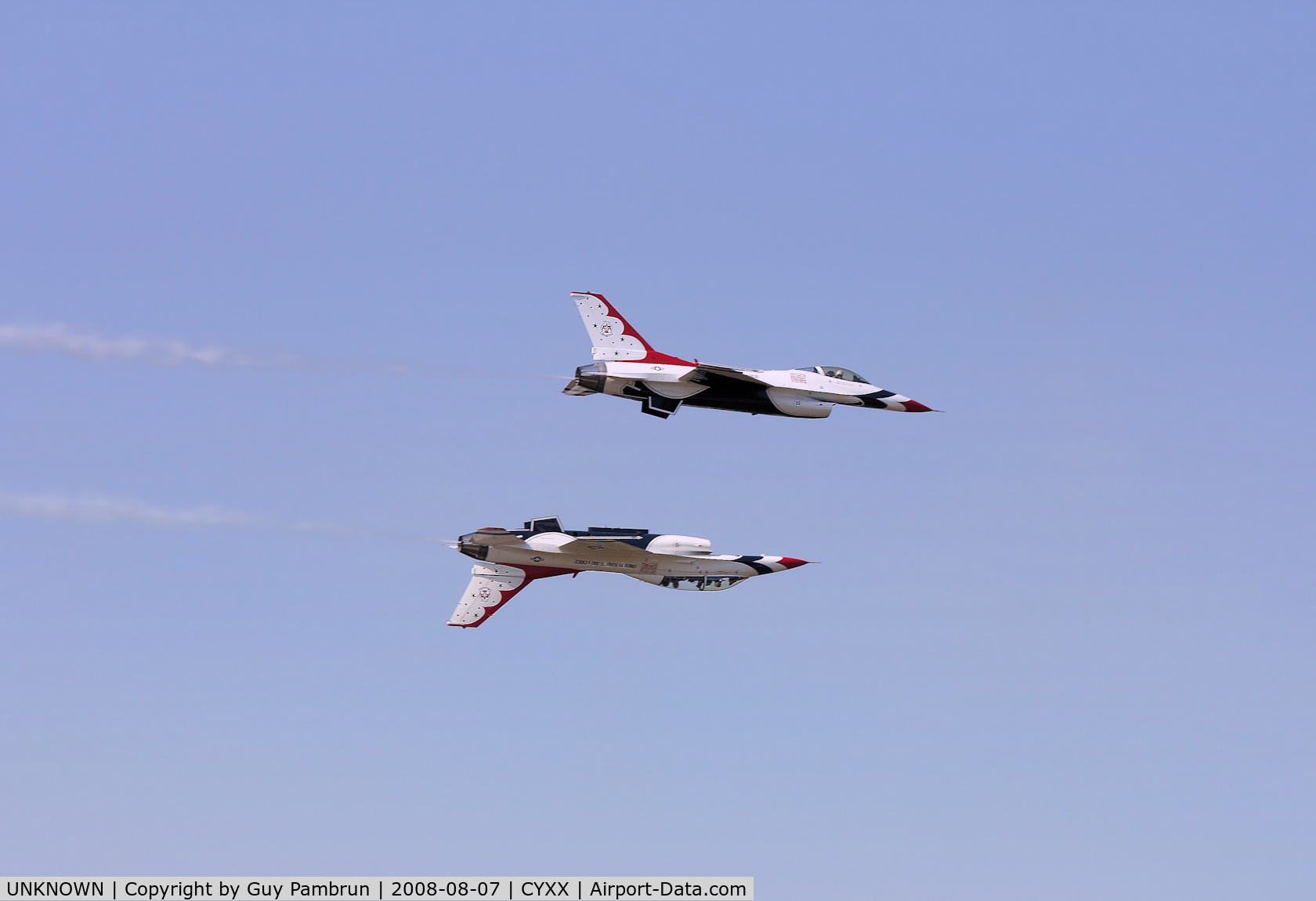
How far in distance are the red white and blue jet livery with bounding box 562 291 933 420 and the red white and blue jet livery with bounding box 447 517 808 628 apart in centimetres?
523

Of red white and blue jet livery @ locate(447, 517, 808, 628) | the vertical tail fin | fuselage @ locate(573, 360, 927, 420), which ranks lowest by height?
red white and blue jet livery @ locate(447, 517, 808, 628)

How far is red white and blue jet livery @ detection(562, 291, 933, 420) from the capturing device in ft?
202

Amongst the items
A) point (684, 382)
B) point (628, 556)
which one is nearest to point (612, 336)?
point (684, 382)

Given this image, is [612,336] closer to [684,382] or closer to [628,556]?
[684,382]

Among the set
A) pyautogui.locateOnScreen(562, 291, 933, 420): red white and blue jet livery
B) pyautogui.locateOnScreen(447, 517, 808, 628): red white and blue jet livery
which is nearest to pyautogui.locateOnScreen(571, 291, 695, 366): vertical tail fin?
pyautogui.locateOnScreen(562, 291, 933, 420): red white and blue jet livery

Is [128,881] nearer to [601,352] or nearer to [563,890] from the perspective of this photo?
[563,890]

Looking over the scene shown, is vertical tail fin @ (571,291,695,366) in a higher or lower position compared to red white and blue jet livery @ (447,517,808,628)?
higher

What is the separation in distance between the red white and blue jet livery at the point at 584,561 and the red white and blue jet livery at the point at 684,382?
206 inches

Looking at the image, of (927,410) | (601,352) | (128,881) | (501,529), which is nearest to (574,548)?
(501,529)

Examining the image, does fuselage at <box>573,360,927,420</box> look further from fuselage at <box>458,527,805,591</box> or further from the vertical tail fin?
fuselage at <box>458,527,805,591</box>

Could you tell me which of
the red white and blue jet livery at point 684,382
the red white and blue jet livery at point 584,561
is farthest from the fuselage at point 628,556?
the red white and blue jet livery at point 684,382

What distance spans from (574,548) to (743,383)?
360 inches

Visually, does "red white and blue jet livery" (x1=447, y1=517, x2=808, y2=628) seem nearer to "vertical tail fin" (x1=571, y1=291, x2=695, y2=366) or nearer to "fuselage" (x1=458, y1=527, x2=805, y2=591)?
"fuselage" (x1=458, y1=527, x2=805, y2=591)

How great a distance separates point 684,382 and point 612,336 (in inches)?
133
